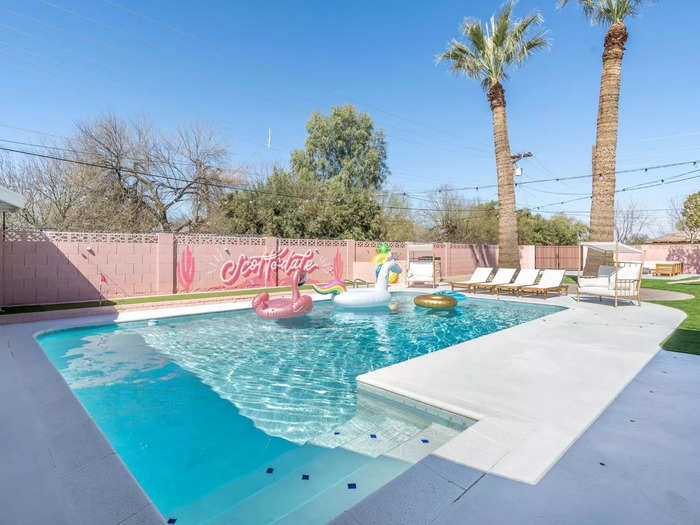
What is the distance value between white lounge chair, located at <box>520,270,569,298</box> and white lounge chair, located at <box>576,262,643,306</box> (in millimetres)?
872

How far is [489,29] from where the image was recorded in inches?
613

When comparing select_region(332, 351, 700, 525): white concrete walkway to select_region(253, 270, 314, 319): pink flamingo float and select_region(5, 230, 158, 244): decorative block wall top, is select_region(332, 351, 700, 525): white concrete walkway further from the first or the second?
select_region(5, 230, 158, 244): decorative block wall top

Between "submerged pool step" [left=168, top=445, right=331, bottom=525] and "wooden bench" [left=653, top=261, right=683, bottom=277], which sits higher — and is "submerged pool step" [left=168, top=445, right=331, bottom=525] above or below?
below

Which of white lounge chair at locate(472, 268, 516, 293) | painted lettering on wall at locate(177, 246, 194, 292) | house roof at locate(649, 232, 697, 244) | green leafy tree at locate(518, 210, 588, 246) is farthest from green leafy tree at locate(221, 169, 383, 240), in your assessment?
house roof at locate(649, 232, 697, 244)

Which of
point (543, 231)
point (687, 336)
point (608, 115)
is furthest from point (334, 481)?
point (543, 231)

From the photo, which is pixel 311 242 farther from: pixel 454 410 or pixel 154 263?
pixel 454 410

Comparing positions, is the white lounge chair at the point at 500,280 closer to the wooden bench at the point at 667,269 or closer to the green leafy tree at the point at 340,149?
the wooden bench at the point at 667,269

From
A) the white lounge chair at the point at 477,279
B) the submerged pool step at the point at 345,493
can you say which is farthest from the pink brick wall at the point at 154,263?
the submerged pool step at the point at 345,493

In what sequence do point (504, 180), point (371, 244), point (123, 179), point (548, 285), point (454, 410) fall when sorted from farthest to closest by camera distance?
point (123, 179) → point (371, 244) → point (504, 180) → point (548, 285) → point (454, 410)

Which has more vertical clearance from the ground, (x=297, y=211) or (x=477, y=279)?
(x=297, y=211)

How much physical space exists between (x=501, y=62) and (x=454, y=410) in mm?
16197

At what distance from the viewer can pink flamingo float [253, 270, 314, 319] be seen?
8961mm

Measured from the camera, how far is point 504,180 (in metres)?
15.8

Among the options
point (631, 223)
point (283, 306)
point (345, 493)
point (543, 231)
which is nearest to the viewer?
point (345, 493)
